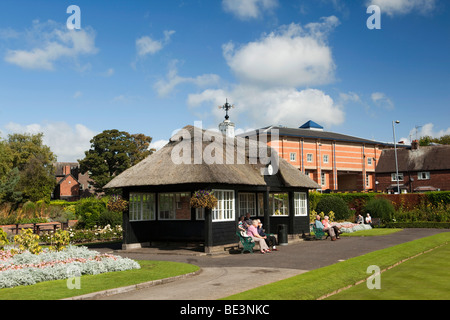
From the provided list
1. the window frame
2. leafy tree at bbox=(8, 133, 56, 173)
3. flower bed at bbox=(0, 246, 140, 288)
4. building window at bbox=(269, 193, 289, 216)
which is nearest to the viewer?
flower bed at bbox=(0, 246, 140, 288)

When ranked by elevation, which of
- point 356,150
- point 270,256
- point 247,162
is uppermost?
point 356,150

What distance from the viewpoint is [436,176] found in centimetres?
5753

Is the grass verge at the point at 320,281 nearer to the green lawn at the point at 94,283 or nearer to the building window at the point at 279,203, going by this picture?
the green lawn at the point at 94,283

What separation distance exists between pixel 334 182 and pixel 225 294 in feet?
192

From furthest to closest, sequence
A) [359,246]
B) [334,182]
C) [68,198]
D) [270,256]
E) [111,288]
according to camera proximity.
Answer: [68,198], [334,182], [359,246], [270,256], [111,288]

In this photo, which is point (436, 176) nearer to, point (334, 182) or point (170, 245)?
point (334, 182)

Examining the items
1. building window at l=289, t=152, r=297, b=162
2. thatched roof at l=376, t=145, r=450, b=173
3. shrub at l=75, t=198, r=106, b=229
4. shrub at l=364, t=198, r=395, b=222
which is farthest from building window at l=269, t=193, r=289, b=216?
thatched roof at l=376, t=145, r=450, b=173

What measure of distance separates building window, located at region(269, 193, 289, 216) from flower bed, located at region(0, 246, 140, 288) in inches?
517

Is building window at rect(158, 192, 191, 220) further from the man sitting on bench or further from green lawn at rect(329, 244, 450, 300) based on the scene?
green lawn at rect(329, 244, 450, 300)

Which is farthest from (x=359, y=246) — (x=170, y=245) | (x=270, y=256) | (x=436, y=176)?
(x=436, y=176)

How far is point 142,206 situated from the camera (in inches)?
Result: 805

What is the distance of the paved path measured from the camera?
9086 millimetres

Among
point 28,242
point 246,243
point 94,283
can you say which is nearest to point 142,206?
point 246,243

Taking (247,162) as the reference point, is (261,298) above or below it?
below
